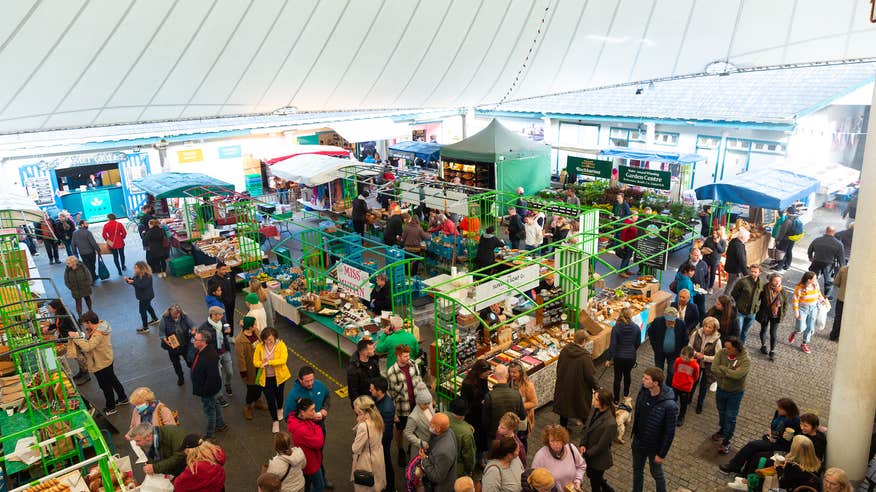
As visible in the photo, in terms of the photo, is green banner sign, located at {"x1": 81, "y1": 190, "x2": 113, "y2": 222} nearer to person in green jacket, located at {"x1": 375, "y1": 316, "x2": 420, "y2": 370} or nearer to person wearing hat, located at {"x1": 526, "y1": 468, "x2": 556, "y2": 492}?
person in green jacket, located at {"x1": 375, "y1": 316, "x2": 420, "y2": 370}

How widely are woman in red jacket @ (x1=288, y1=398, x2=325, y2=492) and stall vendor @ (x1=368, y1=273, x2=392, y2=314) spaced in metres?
4.00

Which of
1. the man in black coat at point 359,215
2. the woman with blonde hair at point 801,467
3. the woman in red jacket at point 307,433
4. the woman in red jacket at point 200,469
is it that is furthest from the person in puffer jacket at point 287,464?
the man in black coat at point 359,215

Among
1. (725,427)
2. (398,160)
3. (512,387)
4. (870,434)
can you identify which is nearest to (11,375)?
(512,387)

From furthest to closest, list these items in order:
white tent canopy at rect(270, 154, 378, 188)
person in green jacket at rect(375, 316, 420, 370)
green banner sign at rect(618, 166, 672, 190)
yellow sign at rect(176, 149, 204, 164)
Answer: yellow sign at rect(176, 149, 204, 164) < white tent canopy at rect(270, 154, 378, 188) < green banner sign at rect(618, 166, 672, 190) < person in green jacket at rect(375, 316, 420, 370)

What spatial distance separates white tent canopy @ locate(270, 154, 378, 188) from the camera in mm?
16250

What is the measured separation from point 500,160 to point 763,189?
7822 mm

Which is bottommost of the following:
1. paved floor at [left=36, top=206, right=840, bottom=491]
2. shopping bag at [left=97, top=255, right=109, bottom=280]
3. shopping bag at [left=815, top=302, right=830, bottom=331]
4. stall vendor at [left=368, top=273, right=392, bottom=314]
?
paved floor at [left=36, top=206, right=840, bottom=491]

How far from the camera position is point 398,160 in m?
25.1

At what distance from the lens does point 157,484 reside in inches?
185

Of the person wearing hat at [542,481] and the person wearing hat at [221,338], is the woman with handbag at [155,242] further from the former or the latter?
the person wearing hat at [542,481]

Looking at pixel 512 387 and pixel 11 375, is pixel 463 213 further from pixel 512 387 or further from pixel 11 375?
pixel 11 375

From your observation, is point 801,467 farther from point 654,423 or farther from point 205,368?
point 205,368

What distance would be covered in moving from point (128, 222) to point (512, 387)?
1761cm

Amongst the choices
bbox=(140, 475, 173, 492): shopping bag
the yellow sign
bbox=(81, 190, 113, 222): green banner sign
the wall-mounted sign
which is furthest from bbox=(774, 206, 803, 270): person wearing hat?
bbox=(81, 190, 113, 222): green banner sign
